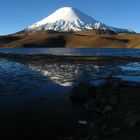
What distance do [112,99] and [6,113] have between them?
5.01m

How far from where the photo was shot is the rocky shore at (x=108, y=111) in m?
11.8

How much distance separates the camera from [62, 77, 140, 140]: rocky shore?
11797mm

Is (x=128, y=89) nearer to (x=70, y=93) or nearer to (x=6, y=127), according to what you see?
(x=70, y=93)

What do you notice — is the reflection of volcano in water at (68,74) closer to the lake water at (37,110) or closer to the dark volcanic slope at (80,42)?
the lake water at (37,110)

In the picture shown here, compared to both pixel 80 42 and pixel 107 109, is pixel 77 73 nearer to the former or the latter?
pixel 107 109

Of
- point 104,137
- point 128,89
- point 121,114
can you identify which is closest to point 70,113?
point 121,114

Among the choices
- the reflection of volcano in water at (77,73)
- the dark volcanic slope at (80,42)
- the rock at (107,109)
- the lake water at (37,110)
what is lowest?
the dark volcanic slope at (80,42)

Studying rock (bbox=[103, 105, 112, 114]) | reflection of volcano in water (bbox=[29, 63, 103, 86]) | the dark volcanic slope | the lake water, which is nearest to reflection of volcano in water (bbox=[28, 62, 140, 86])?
reflection of volcano in water (bbox=[29, 63, 103, 86])

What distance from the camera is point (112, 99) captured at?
57.3 feet

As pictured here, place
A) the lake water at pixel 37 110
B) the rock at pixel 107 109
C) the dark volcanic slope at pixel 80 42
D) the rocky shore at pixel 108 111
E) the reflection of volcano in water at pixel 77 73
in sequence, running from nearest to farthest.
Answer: the rocky shore at pixel 108 111 → the lake water at pixel 37 110 → the rock at pixel 107 109 → the reflection of volcano in water at pixel 77 73 → the dark volcanic slope at pixel 80 42

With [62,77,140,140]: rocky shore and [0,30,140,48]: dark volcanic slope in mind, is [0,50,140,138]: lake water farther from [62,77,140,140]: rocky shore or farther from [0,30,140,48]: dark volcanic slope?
[0,30,140,48]: dark volcanic slope

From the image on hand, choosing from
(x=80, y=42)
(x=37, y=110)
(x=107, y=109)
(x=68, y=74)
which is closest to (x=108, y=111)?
(x=107, y=109)

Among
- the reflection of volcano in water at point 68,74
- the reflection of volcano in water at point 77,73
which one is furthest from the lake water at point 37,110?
the reflection of volcano in water at point 77,73

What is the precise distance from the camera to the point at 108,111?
15.5m
